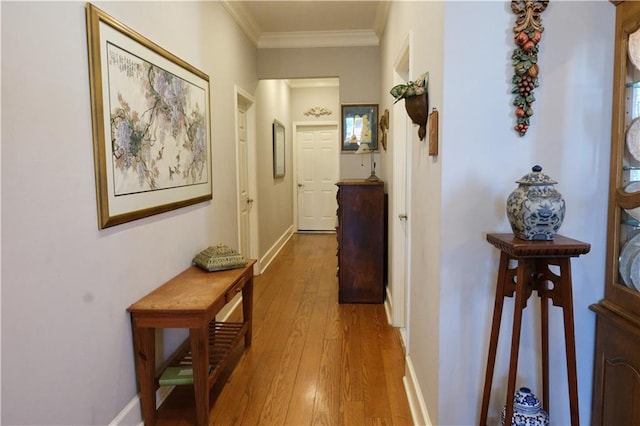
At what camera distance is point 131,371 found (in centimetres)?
197

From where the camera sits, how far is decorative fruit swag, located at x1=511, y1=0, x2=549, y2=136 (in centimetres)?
152

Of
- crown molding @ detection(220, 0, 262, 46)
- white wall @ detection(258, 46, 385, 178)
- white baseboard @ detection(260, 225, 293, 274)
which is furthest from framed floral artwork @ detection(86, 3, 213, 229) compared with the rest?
white baseboard @ detection(260, 225, 293, 274)

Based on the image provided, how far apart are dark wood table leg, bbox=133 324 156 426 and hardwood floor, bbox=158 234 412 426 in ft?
0.49

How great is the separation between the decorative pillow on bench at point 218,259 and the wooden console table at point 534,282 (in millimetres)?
1660

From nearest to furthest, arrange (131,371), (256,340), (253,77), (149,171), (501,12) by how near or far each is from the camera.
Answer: (501,12) → (131,371) → (149,171) → (256,340) → (253,77)

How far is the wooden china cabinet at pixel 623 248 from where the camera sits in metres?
1.46

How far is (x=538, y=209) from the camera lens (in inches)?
52.7

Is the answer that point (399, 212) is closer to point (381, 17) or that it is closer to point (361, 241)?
point (361, 241)

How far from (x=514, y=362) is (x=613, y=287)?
553 mm

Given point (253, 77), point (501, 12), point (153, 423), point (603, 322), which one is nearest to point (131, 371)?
point (153, 423)

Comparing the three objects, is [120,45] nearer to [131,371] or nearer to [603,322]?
[131,371]

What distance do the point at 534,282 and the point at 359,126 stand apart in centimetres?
342

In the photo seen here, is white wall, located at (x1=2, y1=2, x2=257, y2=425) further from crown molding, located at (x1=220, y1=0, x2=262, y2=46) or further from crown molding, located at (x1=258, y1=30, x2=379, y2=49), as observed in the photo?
crown molding, located at (x1=258, y1=30, x2=379, y2=49)

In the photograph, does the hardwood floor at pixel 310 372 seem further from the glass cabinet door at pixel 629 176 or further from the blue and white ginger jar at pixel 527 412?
the glass cabinet door at pixel 629 176
